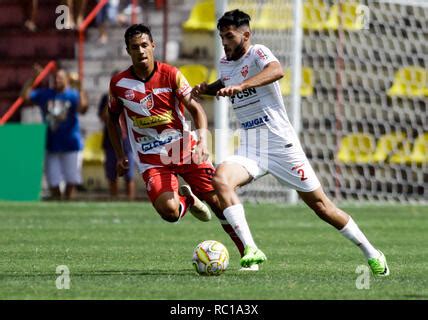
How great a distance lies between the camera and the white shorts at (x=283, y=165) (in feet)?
29.6

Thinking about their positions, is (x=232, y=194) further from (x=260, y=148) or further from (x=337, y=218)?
(x=337, y=218)

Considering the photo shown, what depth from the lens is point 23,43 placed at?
75.7 ft

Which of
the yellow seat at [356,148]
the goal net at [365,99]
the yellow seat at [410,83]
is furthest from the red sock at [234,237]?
the yellow seat at [410,83]

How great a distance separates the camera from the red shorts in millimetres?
10039

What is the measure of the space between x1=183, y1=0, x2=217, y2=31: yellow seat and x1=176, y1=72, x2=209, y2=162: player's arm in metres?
12.0

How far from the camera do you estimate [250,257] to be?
860 cm

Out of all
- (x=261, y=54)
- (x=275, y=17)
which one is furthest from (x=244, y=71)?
(x=275, y=17)

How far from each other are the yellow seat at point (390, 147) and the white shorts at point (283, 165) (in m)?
11.0

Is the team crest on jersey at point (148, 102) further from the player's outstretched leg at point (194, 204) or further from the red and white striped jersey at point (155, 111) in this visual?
the player's outstretched leg at point (194, 204)

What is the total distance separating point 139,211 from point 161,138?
6.81 meters

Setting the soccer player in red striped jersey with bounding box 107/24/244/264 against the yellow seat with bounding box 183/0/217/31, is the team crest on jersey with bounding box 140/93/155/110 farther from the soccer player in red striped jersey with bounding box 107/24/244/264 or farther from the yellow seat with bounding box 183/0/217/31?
the yellow seat with bounding box 183/0/217/31

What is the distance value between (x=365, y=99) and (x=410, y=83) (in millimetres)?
884
